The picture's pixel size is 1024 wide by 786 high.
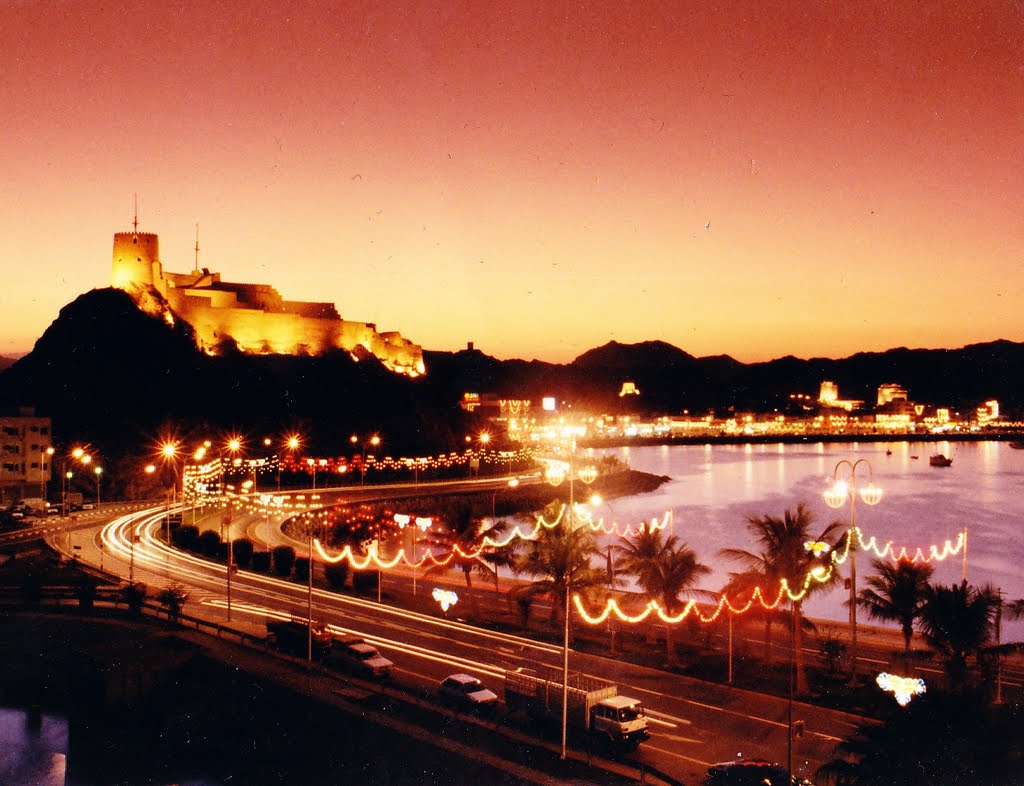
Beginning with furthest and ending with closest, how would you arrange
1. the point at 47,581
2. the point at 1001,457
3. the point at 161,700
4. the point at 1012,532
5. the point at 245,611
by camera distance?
the point at 1001,457, the point at 1012,532, the point at 47,581, the point at 245,611, the point at 161,700

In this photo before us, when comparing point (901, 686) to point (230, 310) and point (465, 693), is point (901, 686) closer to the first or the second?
point (465, 693)

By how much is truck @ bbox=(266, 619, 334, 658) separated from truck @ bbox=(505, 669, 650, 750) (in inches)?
256

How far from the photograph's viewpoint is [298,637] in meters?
22.3

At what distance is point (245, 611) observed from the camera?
89.9 feet

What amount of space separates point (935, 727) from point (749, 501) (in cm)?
7660

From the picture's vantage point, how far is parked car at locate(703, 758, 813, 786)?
1352 cm

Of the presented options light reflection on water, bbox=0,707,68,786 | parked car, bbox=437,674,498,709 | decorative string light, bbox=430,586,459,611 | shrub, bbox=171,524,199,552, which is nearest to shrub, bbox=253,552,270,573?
shrub, bbox=171,524,199,552

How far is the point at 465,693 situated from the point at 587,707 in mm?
2800

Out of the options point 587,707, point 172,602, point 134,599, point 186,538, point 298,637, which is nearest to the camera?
point 587,707

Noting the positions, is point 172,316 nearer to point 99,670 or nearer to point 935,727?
point 99,670

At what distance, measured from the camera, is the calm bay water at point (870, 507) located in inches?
1986

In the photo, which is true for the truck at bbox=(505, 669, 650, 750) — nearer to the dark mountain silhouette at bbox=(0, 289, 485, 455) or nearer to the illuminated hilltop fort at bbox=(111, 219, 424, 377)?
the dark mountain silhouette at bbox=(0, 289, 485, 455)

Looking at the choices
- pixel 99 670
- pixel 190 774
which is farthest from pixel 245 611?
pixel 190 774

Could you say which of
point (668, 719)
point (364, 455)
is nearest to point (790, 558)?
point (668, 719)
